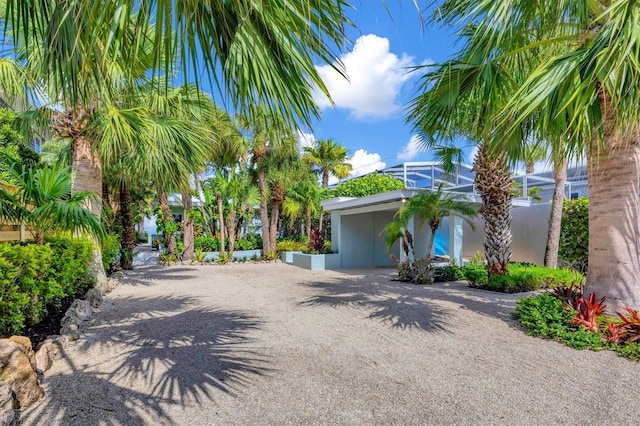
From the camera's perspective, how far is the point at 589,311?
497cm

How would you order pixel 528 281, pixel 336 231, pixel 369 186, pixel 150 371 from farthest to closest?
pixel 369 186, pixel 336 231, pixel 528 281, pixel 150 371

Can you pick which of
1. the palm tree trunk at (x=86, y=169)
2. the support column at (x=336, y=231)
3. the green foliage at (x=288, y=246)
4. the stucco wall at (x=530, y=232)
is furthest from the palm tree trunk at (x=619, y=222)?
the green foliage at (x=288, y=246)

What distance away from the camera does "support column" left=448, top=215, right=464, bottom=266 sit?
1203 centimetres

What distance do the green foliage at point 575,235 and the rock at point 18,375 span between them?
12.7 m

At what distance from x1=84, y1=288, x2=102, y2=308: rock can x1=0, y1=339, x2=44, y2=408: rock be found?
388 cm

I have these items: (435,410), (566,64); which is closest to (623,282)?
(566,64)

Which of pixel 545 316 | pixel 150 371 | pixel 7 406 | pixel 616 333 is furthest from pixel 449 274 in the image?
pixel 7 406

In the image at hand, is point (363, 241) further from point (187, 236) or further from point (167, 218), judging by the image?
point (167, 218)

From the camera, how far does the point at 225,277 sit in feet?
39.0

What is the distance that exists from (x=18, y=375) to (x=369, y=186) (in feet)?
63.2

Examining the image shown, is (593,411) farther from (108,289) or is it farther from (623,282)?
(108,289)

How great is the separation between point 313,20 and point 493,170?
821 cm

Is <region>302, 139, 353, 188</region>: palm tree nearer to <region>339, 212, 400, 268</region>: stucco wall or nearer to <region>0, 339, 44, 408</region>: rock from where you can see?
<region>339, 212, 400, 268</region>: stucco wall

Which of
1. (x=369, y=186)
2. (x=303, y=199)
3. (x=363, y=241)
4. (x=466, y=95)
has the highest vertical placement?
(x=369, y=186)
